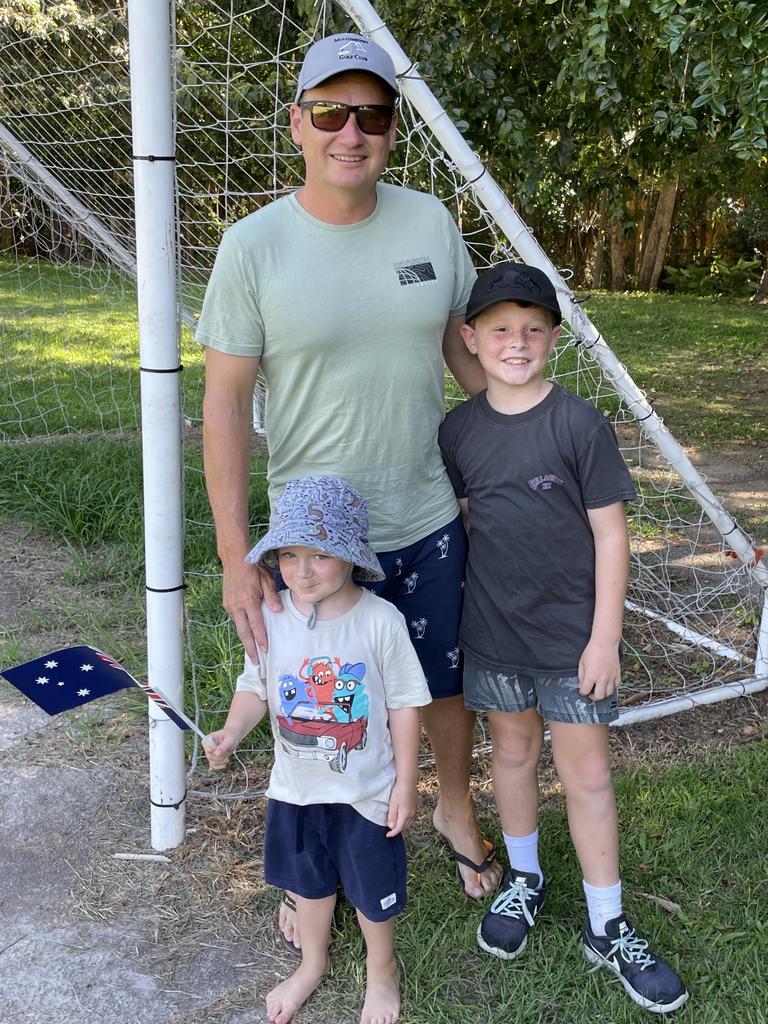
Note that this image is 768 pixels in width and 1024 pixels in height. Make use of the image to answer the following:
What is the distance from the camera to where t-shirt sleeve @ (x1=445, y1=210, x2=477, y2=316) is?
222 cm

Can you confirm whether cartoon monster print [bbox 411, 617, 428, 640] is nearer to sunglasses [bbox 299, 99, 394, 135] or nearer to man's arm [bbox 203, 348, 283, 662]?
man's arm [bbox 203, 348, 283, 662]

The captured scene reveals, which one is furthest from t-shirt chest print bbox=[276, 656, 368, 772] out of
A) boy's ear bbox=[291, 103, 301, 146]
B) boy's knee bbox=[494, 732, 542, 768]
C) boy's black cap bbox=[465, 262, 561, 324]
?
boy's ear bbox=[291, 103, 301, 146]

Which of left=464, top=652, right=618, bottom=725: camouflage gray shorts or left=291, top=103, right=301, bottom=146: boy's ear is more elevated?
left=291, top=103, right=301, bottom=146: boy's ear

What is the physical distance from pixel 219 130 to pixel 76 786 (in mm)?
2268

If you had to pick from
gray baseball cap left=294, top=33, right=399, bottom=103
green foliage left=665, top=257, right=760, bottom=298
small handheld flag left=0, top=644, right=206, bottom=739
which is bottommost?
small handheld flag left=0, top=644, right=206, bottom=739

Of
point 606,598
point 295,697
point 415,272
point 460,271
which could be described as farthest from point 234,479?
point 606,598

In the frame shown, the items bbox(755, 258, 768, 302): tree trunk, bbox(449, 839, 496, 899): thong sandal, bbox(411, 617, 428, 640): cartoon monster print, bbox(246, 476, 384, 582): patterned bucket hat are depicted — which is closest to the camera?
bbox(246, 476, 384, 582): patterned bucket hat

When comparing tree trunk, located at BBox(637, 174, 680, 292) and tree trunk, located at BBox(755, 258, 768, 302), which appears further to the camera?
tree trunk, located at BBox(637, 174, 680, 292)

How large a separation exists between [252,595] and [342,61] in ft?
3.50

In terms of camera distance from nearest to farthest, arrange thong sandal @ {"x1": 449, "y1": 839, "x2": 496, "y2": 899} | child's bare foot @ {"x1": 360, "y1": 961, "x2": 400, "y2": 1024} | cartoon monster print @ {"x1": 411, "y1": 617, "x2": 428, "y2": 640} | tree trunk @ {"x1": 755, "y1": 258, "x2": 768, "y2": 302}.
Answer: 1. child's bare foot @ {"x1": 360, "y1": 961, "x2": 400, "y2": 1024}
2. cartoon monster print @ {"x1": 411, "y1": 617, "x2": 428, "y2": 640}
3. thong sandal @ {"x1": 449, "y1": 839, "x2": 496, "y2": 899}
4. tree trunk @ {"x1": 755, "y1": 258, "x2": 768, "y2": 302}

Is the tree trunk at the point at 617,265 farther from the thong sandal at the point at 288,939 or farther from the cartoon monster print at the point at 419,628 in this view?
the thong sandal at the point at 288,939

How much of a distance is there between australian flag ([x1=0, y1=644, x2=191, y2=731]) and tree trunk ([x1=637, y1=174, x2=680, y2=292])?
56.1 ft

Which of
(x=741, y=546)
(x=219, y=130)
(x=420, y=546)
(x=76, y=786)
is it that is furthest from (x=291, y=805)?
(x=219, y=130)

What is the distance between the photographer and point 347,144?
1.98 m
